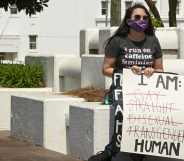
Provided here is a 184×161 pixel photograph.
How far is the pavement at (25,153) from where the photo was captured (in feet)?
32.7

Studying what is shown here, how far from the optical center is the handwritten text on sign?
7.84m

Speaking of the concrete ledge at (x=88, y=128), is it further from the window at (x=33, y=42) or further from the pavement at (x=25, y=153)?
the window at (x=33, y=42)

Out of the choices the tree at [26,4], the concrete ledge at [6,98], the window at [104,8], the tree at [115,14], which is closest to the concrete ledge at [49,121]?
the concrete ledge at [6,98]

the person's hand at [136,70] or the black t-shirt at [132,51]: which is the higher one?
the black t-shirt at [132,51]

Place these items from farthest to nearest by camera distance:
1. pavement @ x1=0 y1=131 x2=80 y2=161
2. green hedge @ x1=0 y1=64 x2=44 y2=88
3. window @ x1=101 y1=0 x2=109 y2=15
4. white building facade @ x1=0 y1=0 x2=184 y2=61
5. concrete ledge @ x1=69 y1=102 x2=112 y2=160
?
window @ x1=101 y1=0 x2=109 y2=15 < white building facade @ x1=0 y1=0 x2=184 y2=61 < green hedge @ x1=0 y1=64 x2=44 y2=88 < pavement @ x1=0 y1=131 x2=80 y2=161 < concrete ledge @ x1=69 y1=102 x2=112 y2=160

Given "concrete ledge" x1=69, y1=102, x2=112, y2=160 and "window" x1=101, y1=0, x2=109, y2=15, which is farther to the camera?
"window" x1=101, y1=0, x2=109, y2=15

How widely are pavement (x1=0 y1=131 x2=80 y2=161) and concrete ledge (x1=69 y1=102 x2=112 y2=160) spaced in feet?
1.00

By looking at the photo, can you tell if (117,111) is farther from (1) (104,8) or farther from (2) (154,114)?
(1) (104,8)

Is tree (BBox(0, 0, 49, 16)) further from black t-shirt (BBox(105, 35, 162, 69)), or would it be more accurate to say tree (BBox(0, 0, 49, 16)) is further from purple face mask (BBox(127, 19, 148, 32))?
purple face mask (BBox(127, 19, 148, 32))

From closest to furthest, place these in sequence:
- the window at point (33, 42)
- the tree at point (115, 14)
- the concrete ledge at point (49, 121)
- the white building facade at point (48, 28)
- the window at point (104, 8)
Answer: the concrete ledge at point (49, 121) → the tree at point (115, 14) → the white building facade at point (48, 28) → the window at point (33, 42) → the window at point (104, 8)

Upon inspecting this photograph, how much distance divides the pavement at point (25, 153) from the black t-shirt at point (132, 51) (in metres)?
2.30

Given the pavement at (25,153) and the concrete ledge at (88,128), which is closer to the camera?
the concrete ledge at (88,128)

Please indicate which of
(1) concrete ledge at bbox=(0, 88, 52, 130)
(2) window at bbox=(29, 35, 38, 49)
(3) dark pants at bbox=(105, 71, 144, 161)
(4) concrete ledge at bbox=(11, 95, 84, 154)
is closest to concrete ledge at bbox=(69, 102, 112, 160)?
(4) concrete ledge at bbox=(11, 95, 84, 154)

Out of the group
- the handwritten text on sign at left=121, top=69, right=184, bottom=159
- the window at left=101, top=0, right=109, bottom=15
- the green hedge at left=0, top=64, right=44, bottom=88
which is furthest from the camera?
the window at left=101, top=0, right=109, bottom=15
